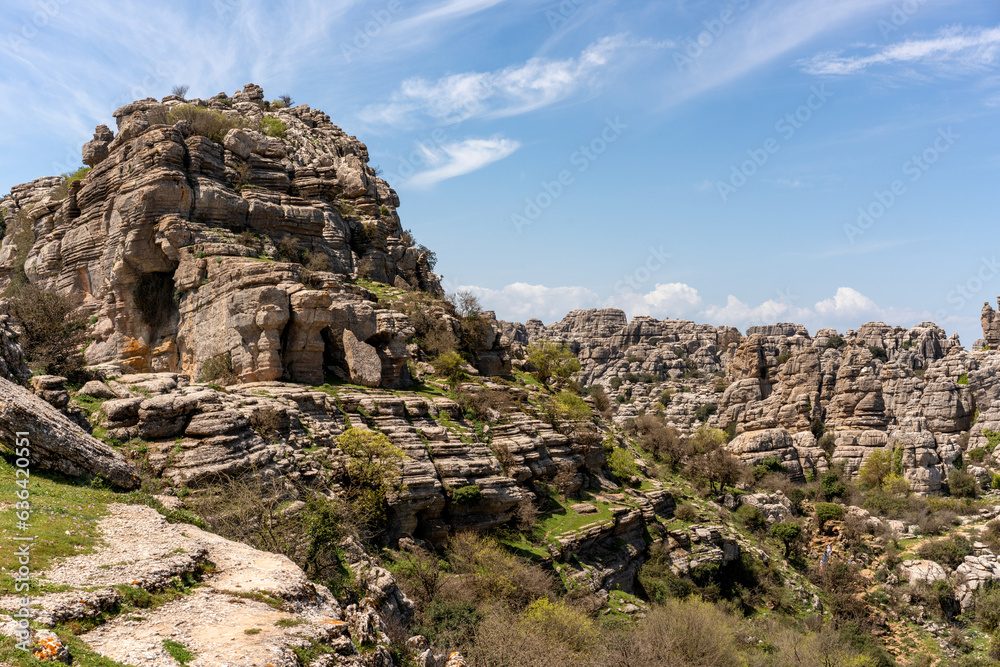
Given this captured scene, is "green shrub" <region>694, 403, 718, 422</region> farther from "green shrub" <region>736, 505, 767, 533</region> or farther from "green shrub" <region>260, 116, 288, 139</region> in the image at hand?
"green shrub" <region>260, 116, 288, 139</region>

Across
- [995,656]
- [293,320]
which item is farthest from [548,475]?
[995,656]

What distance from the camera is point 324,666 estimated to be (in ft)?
34.3

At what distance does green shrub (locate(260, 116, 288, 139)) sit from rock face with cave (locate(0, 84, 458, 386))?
199 inches

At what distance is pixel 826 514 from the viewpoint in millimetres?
45438

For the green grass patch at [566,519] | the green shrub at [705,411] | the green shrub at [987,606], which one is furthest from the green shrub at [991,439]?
the green grass patch at [566,519]

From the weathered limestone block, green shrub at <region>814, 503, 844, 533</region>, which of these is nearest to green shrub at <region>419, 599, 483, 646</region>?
green shrub at <region>814, 503, 844, 533</region>

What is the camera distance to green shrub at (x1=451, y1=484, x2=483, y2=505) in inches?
1044

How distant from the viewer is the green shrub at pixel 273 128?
5053 cm

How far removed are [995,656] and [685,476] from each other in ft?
71.7

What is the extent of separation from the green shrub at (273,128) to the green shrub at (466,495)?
36.5 meters

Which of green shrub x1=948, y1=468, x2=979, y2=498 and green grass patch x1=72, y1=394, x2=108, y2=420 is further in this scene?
green shrub x1=948, y1=468, x2=979, y2=498

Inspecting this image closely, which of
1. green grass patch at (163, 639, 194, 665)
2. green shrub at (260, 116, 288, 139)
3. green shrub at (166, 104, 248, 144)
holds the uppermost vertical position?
green shrub at (260, 116, 288, 139)

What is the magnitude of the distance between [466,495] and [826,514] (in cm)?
3231

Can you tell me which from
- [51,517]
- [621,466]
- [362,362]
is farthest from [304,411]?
[621,466]
